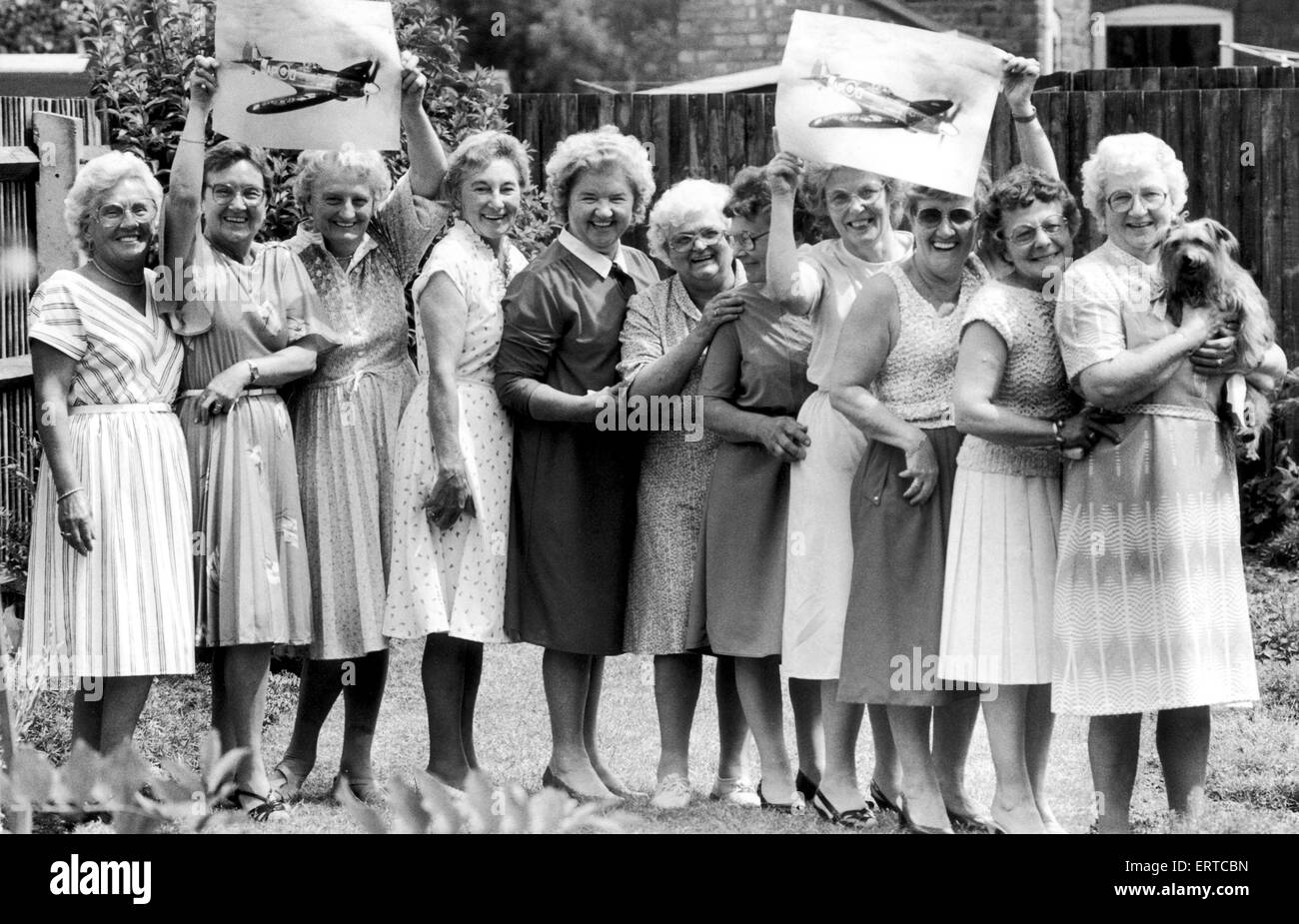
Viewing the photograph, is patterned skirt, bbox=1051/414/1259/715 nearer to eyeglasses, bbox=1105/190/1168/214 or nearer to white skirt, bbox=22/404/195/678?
eyeglasses, bbox=1105/190/1168/214

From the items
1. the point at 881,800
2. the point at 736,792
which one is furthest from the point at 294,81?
the point at 881,800

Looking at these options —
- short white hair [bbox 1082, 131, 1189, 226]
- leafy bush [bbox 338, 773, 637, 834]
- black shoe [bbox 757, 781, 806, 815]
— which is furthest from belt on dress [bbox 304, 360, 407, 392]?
short white hair [bbox 1082, 131, 1189, 226]

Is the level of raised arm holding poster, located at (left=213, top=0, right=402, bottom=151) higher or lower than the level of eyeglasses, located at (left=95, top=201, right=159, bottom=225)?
higher

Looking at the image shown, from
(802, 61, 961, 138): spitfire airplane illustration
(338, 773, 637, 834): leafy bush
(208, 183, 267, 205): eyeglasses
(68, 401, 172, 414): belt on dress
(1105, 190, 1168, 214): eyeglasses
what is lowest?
(338, 773, 637, 834): leafy bush

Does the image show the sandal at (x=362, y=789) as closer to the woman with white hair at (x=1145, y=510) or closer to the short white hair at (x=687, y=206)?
the short white hair at (x=687, y=206)

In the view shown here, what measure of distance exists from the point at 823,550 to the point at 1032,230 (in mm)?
1088

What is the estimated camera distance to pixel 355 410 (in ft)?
17.9

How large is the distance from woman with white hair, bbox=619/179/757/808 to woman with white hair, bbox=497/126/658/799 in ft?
0.23

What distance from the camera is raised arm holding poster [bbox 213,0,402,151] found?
5125 millimetres

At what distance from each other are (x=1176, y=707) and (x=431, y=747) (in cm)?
221

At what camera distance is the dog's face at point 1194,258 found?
4.56 metres

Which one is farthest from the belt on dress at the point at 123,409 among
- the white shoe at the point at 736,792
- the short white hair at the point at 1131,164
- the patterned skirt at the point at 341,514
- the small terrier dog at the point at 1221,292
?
the small terrier dog at the point at 1221,292

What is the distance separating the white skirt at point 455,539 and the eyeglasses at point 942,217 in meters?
1.41

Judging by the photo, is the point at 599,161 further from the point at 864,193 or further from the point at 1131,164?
the point at 1131,164
